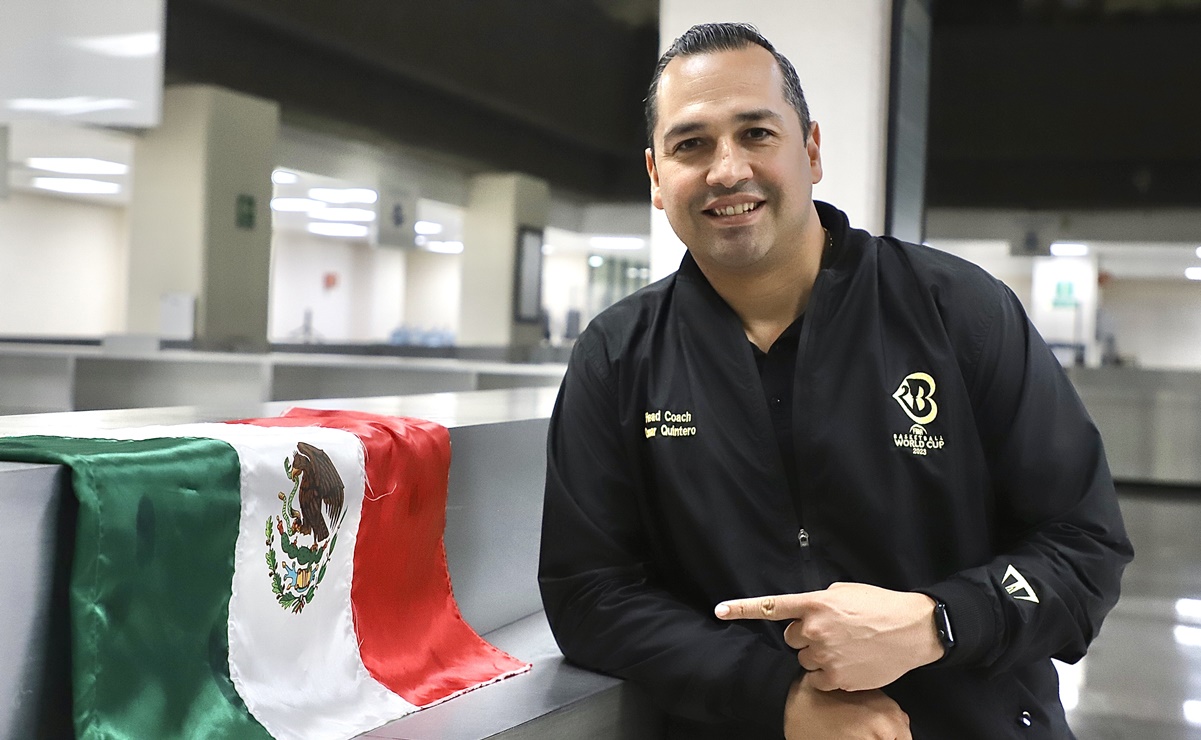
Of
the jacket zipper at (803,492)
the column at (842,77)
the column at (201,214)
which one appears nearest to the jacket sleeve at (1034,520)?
the jacket zipper at (803,492)

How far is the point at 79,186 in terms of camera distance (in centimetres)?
1730

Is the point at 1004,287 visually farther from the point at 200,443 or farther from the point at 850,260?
the point at 200,443

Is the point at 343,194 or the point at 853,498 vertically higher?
the point at 343,194

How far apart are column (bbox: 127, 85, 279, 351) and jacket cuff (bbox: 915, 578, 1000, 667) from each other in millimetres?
9253

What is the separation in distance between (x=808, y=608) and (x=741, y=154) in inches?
23.7

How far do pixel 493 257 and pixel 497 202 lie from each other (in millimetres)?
781

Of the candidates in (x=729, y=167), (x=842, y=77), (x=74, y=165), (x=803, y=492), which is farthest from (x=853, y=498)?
(x=74, y=165)

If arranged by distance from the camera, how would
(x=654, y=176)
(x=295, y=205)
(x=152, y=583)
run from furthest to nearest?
1. (x=295, y=205)
2. (x=654, y=176)
3. (x=152, y=583)

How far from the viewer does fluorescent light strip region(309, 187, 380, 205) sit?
1568cm

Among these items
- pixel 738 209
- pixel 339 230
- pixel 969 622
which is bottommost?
pixel 969 622

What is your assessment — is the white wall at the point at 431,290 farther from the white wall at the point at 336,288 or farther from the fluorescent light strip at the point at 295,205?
the fluorescent light strip at the point at 295,205

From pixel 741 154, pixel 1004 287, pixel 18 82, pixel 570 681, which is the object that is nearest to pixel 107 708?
pixel 570 681

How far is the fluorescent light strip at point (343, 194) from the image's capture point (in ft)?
51.4

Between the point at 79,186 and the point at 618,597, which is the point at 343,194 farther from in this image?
the point at 618,597
